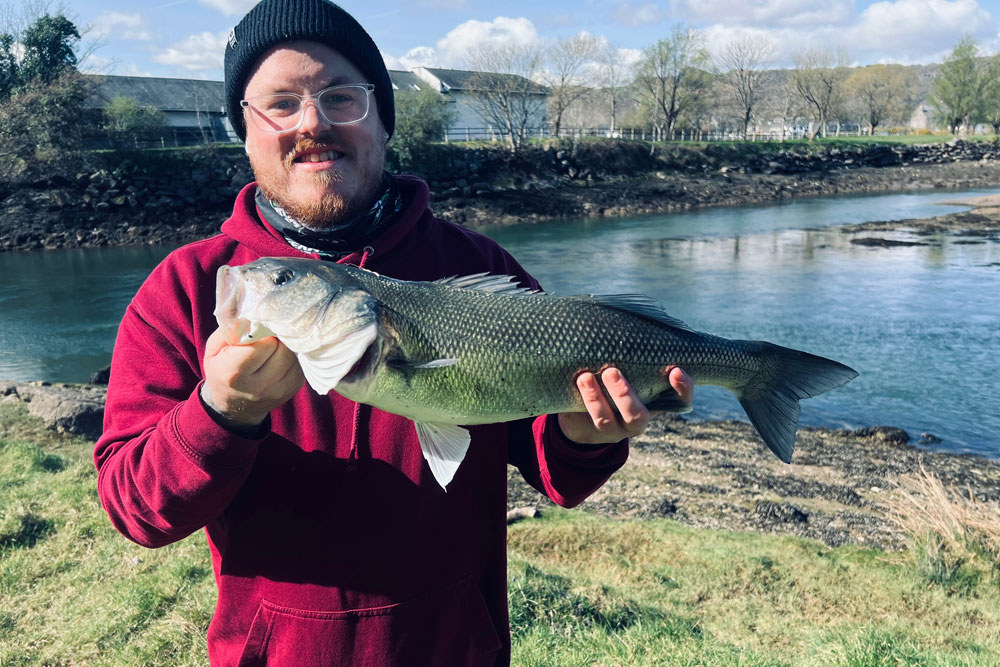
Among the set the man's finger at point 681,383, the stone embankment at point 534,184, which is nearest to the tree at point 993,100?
the stone embankment at point 534,184

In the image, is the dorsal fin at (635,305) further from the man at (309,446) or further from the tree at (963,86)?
the tree at (963,86)

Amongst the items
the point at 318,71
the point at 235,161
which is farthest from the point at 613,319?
the point at 235,161

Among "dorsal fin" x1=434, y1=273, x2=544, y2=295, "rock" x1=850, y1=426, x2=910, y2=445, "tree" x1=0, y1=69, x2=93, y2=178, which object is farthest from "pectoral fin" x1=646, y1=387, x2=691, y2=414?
"tree" x1=0, y1=69, x2=93, y2=178

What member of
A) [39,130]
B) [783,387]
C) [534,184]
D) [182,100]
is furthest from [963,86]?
[783,387]

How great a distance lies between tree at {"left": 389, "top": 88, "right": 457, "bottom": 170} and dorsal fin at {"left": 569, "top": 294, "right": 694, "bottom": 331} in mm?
41758

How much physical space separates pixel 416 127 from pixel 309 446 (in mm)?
44811

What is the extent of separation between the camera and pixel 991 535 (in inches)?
254

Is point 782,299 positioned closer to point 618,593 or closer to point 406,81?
point 618,593

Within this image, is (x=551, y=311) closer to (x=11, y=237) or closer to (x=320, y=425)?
(x=320, y=425)

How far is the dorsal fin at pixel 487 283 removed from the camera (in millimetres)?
2582

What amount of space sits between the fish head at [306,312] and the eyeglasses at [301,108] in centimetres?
63

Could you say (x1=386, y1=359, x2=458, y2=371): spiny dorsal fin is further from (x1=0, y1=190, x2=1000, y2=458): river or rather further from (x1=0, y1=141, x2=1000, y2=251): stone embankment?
(x1=0, y1=141, x2=1000, y2=251): stone embankment

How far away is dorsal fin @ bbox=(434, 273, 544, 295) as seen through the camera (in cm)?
258

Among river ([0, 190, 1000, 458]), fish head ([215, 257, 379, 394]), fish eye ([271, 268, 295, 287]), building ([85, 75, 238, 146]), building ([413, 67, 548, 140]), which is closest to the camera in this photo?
fish head ([215, 257, 379, 394])
